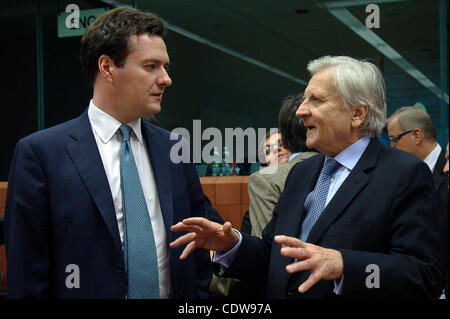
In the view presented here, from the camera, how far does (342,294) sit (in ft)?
6.07

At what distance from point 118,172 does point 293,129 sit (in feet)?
4.21

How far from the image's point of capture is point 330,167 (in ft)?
7.12

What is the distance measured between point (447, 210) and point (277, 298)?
1934 millimetres

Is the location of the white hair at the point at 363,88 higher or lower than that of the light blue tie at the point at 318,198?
higher

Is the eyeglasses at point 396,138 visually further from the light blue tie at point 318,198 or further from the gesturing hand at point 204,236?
the gesturing hand at point 204,236

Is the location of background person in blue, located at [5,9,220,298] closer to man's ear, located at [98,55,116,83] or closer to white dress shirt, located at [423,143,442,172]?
man's ear, located at [98,55,116,83]

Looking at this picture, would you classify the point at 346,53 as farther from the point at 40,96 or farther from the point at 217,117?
the point at 40,96

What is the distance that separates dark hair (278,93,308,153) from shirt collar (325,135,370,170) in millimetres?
862

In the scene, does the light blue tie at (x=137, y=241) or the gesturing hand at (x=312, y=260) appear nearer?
the gesturing hand at (x=312, y=260)

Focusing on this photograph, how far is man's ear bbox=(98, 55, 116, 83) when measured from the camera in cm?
208

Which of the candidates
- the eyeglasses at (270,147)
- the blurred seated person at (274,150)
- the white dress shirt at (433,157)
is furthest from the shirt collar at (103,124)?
the white dress shirt at (433,157)

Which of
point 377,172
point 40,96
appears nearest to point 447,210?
point 377,172

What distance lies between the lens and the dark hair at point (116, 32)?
2053mm

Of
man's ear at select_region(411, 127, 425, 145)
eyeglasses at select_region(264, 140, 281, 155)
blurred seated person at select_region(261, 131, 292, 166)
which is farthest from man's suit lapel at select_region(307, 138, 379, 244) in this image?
man's ear at select_region(411, 127, 425, 145)
